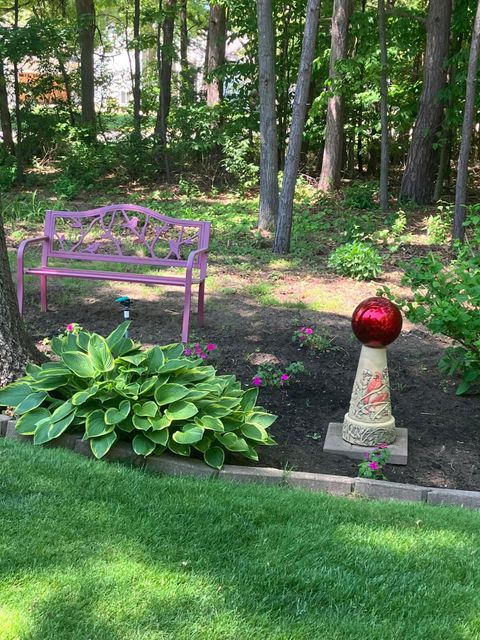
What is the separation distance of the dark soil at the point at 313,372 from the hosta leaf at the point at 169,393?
2.15 feet

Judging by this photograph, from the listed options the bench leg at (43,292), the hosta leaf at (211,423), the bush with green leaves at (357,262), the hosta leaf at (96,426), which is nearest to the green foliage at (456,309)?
the hosta leaf at (211,423)

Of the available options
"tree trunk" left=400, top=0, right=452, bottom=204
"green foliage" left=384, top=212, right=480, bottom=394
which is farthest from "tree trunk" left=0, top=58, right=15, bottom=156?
"green foliage" left=384, top=212, right=480, bottom=394

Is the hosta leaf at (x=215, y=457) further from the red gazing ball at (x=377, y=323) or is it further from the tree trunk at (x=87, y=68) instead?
the tree trunk at (x=87, y=68)

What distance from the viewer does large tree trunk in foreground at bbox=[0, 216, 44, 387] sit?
4.40 metres

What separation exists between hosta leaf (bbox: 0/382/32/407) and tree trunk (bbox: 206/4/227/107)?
1390 cm

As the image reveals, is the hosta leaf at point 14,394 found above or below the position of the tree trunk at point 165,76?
below

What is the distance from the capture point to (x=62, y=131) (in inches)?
672

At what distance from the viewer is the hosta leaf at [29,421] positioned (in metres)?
3.82

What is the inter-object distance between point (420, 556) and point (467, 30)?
13.1m

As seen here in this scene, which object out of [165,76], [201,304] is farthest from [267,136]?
[165,76]

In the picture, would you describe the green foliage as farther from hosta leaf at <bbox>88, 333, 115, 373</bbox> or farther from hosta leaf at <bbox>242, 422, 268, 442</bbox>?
hosta leaf at <bbox>88, 333, 115, 373</bbox>

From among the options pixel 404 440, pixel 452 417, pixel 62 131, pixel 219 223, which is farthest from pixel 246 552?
pixel 62 131

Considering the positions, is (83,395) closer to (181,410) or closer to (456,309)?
(181,410)

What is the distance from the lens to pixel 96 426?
12.1 feet
